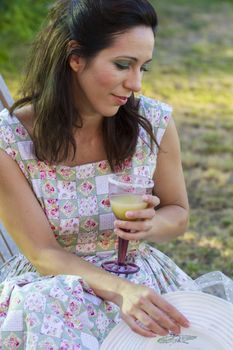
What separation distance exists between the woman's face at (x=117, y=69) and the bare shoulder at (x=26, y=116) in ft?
1.00

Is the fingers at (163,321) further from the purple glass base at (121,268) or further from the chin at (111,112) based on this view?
the chin at (111,112)

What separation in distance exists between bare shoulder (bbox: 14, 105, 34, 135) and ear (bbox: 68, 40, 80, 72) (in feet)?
0.94

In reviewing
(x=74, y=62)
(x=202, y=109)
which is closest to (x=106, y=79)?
(x=74, y=62)

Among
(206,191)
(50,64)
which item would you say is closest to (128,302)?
(50,64)

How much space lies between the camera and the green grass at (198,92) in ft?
18.0

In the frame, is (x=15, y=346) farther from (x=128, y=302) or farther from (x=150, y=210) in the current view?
(x=150, y=210)

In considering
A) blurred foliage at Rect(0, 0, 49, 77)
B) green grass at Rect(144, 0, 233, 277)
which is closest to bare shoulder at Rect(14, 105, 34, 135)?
green grass at Rect(144, 0, 233, 277)

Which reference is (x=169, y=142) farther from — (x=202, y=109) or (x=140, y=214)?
(x=202, y=109)

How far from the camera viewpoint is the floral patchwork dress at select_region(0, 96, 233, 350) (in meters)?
2.95

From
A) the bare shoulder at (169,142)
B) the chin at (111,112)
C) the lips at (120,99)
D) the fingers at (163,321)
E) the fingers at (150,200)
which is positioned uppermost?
the lips at (120,99)

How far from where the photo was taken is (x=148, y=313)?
2.93 metres

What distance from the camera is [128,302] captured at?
297cm

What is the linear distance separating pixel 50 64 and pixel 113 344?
1.08 metres

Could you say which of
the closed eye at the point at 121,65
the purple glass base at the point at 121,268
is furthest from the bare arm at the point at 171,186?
the closed eye at the point at 121,65
